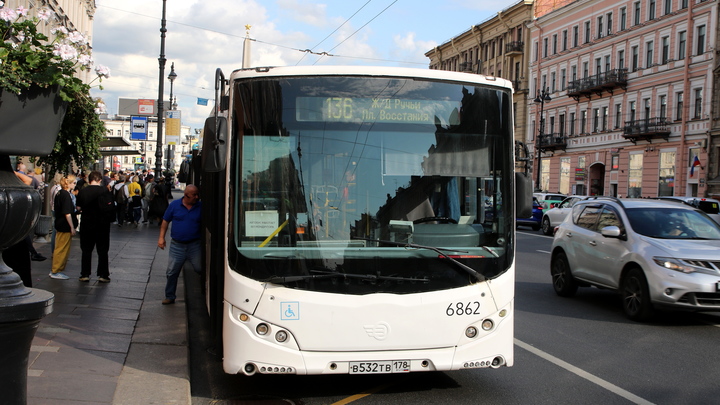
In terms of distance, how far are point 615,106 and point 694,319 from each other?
149 ft

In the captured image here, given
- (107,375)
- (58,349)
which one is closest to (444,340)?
(107,375)

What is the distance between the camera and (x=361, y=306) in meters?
5.93

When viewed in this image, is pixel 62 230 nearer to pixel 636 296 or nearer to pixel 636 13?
pixel 636 296

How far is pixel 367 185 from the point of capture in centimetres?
615

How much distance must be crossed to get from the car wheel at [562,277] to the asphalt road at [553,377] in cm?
207

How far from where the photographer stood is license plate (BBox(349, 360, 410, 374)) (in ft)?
19.4

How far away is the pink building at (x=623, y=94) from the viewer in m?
44.5

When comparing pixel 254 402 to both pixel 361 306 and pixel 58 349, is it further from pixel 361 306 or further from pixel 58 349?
pixel 58 349

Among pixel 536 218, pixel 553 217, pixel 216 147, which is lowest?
pixel 536 218

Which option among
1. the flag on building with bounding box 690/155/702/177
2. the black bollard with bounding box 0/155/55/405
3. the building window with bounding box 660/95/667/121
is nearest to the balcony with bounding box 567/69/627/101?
the building window with bounding box 660/95/667/121

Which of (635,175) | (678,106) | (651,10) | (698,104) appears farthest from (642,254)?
(651,10)

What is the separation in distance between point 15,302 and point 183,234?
6915 mm

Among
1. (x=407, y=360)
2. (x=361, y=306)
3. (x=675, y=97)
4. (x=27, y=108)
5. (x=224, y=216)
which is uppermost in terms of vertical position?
(x=675, y=97)

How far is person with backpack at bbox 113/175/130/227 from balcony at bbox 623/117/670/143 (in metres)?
33.0
